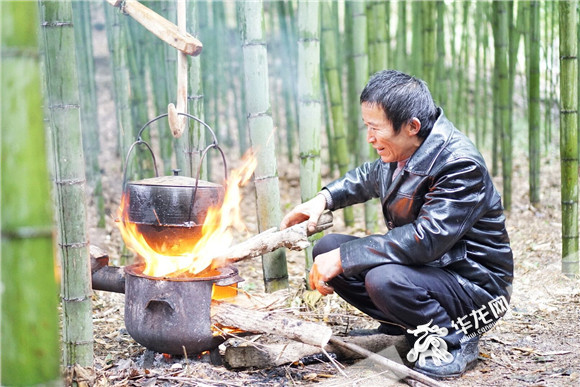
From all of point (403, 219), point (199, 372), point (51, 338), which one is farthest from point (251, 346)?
point (51, 338)

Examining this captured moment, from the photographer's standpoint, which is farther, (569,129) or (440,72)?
(440,72)

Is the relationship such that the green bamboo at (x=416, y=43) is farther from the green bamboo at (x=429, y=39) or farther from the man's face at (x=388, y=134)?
the man's face at (x=388, y=134)

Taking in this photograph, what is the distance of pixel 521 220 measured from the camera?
6148mm

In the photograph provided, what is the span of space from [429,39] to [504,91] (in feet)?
3.17

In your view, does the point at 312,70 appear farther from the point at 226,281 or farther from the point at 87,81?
the point at 87,81

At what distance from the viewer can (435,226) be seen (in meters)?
2.70

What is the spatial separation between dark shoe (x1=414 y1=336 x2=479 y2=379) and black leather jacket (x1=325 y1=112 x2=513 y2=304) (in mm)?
233

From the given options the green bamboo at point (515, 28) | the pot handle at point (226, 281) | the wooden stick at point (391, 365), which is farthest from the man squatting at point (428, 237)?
the green bamboo at point (515, 28)

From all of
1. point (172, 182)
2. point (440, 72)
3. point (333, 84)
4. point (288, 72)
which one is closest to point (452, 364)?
point (172, 182)

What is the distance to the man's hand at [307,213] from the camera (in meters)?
3.26

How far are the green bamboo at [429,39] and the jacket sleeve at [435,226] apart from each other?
12.0ft

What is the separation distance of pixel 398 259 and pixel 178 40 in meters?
1.37

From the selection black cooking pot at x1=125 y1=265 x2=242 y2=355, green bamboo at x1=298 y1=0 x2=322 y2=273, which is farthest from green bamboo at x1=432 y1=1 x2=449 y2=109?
black cooking pot at x1=125 y1=265 x2=242 y2=355

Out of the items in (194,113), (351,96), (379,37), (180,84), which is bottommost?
(194,113)
